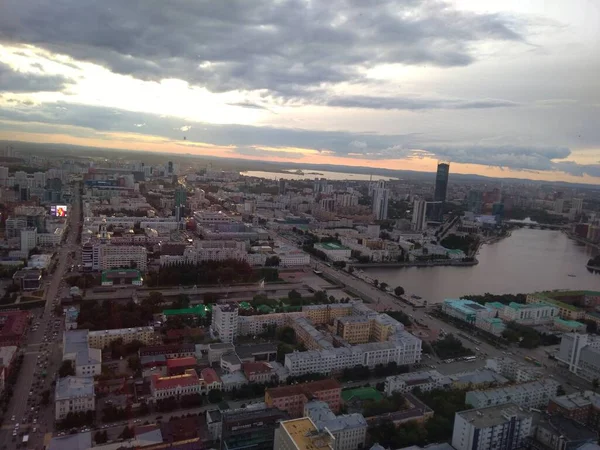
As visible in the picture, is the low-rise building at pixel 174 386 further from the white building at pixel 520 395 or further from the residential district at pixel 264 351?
the white building at pixel 520 395

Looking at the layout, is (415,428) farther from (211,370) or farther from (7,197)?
(7,197)

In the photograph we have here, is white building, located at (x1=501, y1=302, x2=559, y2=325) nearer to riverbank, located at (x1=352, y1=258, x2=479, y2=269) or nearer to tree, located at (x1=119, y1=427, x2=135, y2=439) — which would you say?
riverbank, located at (x1=352, y1=258, x2=479, y2=269)

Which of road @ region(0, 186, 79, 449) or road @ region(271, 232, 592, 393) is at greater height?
road @ region(271, 232, 592, 393)

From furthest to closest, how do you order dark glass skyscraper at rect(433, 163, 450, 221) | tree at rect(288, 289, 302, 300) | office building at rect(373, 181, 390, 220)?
dark glass skyscraper at rect(433, 163, 450, 221) → office building at rect(373, 181, 390, 220) → tree at rect(288, 289, 302, 300)

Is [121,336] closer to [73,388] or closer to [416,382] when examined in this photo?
[73,388]

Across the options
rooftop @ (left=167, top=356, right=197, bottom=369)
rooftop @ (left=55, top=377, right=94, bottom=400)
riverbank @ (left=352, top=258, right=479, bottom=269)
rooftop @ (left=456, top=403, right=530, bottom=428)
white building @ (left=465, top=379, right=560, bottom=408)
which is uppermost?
rooftop @ (left=456, top=403, right=530, bottom=428)

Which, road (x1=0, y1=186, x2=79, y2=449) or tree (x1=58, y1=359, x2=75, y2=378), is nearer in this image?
road (x1=0, y1=186, x2=79, y2=449)

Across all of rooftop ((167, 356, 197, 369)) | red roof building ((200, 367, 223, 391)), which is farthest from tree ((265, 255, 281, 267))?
red roof building ((200, 367, 223, 391))
